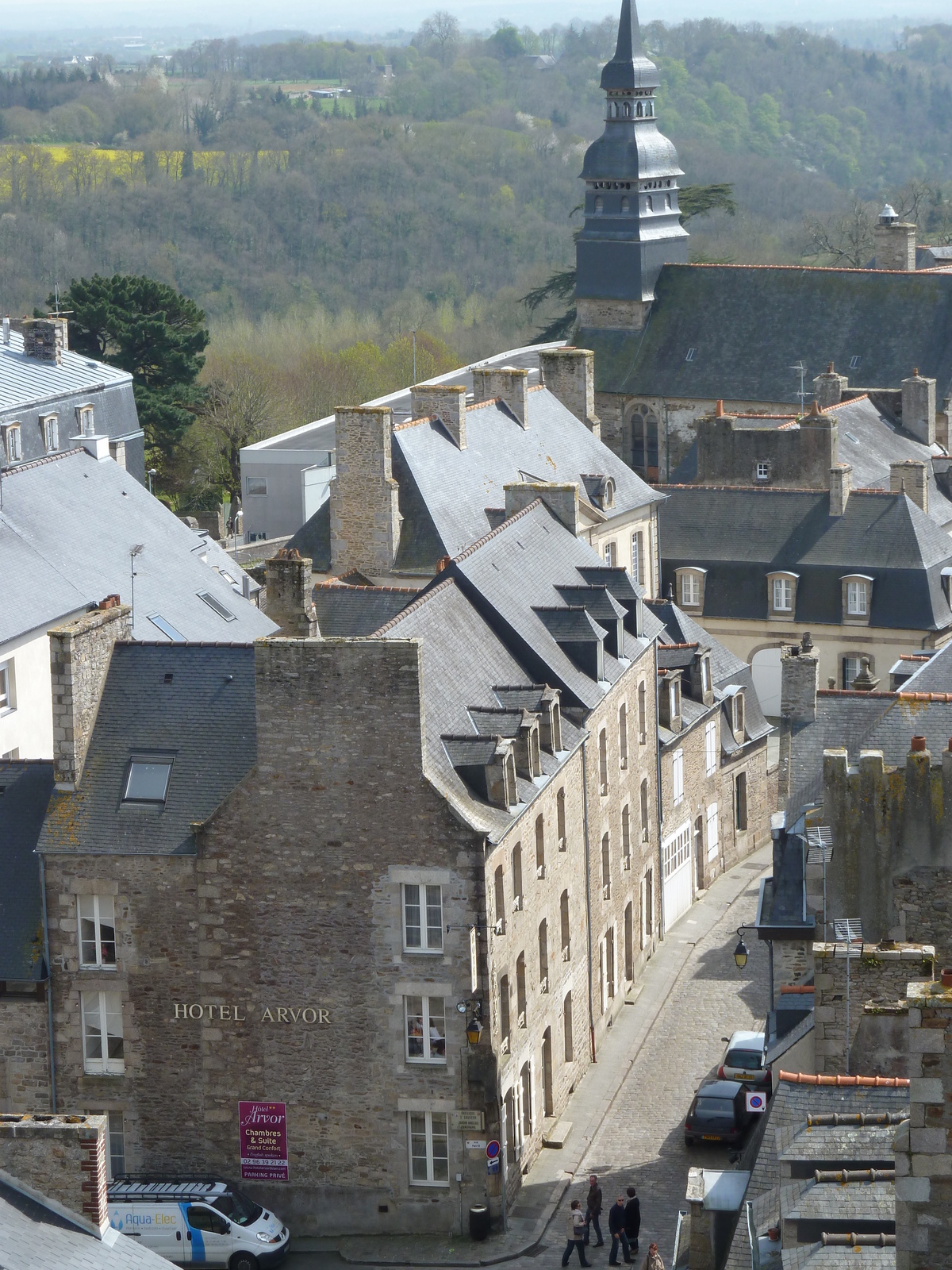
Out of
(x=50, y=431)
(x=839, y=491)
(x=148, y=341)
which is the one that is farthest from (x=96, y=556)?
(x=148, y=341)

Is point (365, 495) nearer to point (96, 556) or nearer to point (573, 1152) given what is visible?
point (96, 556)

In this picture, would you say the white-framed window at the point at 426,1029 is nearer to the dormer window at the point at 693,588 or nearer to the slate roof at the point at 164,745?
the slate roof at the point at 164,745

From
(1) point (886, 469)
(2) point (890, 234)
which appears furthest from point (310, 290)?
(1) point (886, 469)

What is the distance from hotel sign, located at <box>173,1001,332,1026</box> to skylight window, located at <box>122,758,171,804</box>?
2742mm

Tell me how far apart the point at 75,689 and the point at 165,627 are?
8.96 metres

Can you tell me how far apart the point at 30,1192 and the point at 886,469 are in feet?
153

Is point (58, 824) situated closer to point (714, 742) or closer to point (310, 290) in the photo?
point (714, 742)

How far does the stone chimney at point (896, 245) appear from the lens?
267ft

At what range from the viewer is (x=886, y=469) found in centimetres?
6347

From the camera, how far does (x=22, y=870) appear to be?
3166 cm

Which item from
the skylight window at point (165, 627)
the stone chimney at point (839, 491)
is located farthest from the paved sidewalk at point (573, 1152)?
the stone chimney at point (839, 491)

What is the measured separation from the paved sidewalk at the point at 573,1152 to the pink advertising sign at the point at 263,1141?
0.99m

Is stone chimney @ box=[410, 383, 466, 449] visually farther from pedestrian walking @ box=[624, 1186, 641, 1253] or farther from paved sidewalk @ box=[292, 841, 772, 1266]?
pedestrian walking @ box=[624, 1186, 641, 1253]

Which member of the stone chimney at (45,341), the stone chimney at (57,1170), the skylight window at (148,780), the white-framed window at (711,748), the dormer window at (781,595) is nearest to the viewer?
the stone chimney at (57,1170)
